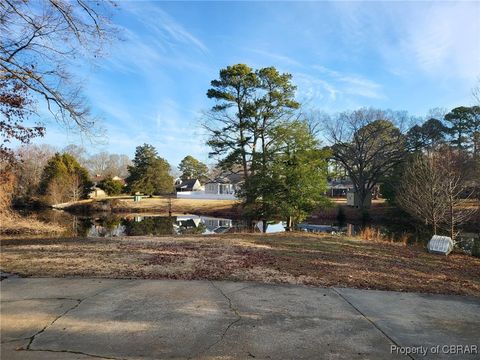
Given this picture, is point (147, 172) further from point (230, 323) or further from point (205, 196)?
point (230, 323)

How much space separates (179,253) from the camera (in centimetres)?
861

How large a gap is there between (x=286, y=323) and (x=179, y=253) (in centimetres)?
501

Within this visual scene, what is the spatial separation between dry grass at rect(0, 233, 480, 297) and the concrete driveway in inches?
23.2

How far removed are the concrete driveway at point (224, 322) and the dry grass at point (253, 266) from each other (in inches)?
23.2

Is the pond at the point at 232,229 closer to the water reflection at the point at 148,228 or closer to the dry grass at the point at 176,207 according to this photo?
the water reflection at the point at 148,228

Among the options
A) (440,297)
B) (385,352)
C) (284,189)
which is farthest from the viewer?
(284,189)

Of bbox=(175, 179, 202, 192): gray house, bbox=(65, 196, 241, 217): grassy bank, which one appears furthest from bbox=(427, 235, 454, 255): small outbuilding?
bbox=(175, 179, 202, 192): gray house

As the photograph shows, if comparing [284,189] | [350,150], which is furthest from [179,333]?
[350,150]

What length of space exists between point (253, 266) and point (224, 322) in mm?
3193

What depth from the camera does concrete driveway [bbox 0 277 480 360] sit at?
3.35 m

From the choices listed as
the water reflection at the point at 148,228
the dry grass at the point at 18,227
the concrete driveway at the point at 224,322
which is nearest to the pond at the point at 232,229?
the water reflection at the point at 148,228

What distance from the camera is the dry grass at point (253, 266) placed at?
6.17 meters

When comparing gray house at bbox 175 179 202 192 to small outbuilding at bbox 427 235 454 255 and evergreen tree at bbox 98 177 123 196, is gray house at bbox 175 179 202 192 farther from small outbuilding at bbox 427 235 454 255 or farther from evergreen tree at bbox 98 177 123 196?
small outbuilding at bbox 427 235 454 255

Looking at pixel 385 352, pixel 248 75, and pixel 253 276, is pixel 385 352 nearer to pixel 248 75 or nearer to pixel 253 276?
pixel 253 276
